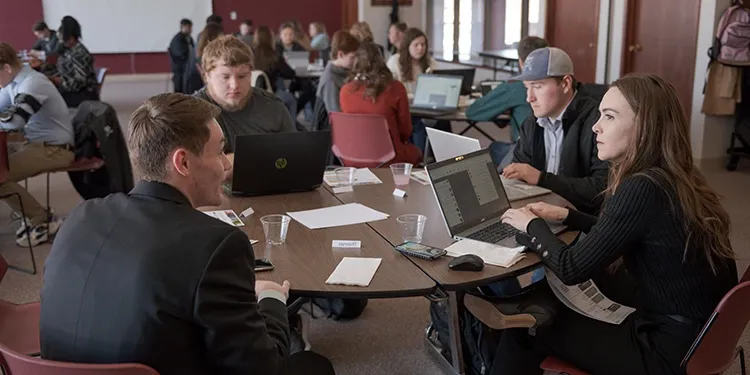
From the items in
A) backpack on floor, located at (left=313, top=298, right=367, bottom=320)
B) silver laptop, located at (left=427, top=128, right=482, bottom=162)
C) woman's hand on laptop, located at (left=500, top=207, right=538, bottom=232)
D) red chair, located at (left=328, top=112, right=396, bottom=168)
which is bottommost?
backpack on floor, located at (left=313, top=298, right=367, bottom=320)

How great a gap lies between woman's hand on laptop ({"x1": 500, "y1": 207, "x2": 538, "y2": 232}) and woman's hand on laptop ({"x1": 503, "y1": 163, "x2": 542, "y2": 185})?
58cm

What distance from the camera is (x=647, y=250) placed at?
1.99 m

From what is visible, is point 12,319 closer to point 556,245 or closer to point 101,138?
point 556,245

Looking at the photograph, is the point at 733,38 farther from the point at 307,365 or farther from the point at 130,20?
the point at 130,20

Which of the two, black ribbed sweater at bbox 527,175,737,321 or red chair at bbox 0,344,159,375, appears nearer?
red chair at bbox 0,344,159,375

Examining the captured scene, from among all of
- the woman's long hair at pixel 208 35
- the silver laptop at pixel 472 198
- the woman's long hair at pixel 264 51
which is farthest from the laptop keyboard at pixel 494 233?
the woman's long hair at pixel 264 51

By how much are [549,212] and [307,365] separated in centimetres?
92

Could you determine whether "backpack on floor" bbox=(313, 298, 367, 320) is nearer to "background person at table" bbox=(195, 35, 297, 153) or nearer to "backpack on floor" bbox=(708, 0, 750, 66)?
"background person at table" bbox=(195, 35, 297, 153)

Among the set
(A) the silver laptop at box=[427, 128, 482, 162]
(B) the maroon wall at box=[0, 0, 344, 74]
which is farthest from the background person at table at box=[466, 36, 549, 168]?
(B) the maroon wall at box=[0, 0, 344, 74]

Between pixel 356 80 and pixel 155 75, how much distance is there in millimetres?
9912

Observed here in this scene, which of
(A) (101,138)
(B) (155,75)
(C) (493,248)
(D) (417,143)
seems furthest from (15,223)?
(B) (155,75)

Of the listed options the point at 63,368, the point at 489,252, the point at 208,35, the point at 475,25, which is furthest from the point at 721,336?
the point at 475,25

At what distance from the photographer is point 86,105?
4.77 metres

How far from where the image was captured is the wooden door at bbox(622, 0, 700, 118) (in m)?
6.37
